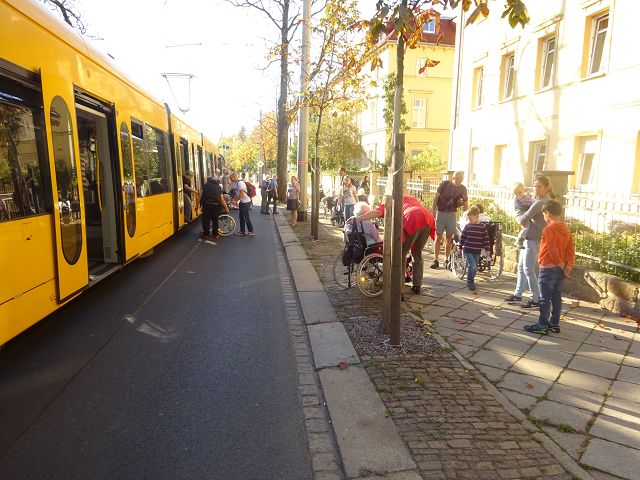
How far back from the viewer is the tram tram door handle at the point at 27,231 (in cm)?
417

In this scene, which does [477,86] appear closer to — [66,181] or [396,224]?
[396,224]

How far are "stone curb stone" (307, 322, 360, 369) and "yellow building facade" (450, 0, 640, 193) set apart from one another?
35.8ft

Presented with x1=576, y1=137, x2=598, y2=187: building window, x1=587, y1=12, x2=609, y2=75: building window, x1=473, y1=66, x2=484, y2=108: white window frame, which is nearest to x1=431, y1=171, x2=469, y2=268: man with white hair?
x1=576, y1=137, x2=598, y2=187: building window

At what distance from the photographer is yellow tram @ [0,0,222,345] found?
4.05 m

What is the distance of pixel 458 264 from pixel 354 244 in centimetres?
236

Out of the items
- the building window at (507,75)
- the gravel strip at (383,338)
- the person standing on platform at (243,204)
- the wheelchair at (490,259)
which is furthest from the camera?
the building window at (507,75)

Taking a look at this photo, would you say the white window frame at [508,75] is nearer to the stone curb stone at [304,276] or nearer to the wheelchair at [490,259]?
the wheelchair at [490,259]

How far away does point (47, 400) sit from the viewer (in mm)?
3783

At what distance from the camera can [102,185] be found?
7.02m

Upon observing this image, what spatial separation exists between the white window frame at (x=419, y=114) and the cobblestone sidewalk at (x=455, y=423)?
34.4m

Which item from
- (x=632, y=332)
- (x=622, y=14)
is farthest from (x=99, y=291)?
(x=622, y=14)

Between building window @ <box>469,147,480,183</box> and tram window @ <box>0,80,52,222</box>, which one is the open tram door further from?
building window @ <box>469,147,480,183</box>

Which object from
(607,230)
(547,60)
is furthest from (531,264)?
(547,60)

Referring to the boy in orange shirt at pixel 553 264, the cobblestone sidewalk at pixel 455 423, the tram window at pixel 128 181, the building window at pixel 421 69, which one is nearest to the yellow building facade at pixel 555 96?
the building window at pixel 421 69
